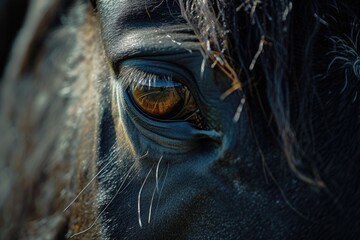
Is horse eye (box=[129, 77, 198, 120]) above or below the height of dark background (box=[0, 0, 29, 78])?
below

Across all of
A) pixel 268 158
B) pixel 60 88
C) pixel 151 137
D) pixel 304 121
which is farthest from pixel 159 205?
pixel 60 88

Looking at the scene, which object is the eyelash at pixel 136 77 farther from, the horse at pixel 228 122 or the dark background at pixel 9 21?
the dark background at pixel 9 21

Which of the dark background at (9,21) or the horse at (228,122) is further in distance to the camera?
the dark background at (9,21)

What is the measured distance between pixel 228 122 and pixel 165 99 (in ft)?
0.62

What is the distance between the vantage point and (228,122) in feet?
4.99

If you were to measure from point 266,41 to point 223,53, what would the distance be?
10cm

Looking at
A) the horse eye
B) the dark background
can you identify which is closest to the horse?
the horse eye

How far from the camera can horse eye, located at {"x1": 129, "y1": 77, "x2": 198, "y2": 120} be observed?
160cm

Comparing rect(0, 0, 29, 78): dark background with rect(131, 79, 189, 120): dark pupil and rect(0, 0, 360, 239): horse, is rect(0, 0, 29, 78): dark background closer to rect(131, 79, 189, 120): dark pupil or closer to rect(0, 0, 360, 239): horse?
rect(0, 0, 360, 239): horse

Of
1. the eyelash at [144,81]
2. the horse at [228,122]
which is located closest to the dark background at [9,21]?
the horse at [228,122]

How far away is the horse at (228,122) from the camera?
4.73 feet

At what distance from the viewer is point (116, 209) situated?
1.74m

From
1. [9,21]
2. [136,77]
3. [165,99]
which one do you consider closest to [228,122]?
[165,99]

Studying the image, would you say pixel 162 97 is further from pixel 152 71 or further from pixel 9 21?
pixel 9 21
